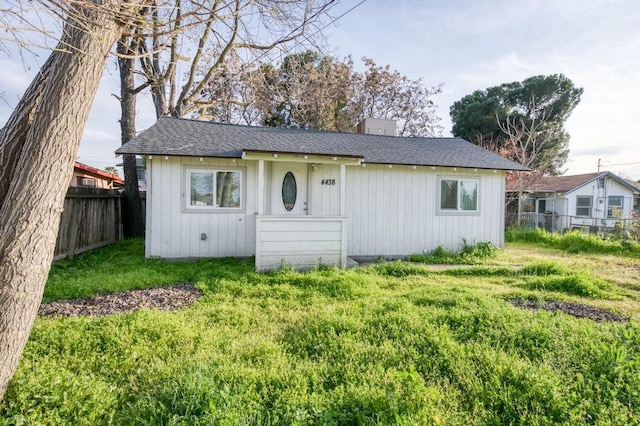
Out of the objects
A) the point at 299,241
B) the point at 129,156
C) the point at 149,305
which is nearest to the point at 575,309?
the point at 299,241

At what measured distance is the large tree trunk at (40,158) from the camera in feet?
7.55

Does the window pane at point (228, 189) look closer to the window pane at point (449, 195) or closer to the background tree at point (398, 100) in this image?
the window pane at point (449, 195)

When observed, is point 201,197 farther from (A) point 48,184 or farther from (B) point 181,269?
(A) point 48,184

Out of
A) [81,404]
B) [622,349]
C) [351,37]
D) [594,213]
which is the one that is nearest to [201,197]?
[351,37]

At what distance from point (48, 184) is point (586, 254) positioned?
41.0ft

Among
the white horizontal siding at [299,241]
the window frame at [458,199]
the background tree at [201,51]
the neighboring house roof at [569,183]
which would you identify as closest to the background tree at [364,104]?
the background tree at [201,51]

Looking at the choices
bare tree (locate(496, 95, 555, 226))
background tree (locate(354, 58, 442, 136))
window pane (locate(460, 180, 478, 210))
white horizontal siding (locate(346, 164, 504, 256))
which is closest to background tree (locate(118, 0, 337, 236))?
white horizontal siding (locate(346, 164, 504, 256))

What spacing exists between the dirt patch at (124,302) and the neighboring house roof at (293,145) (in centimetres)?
323

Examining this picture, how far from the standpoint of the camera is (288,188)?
27.5ft

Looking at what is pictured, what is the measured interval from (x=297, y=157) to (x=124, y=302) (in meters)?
4.11

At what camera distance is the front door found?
27.2 feet

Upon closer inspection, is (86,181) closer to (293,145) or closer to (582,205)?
(293,145)

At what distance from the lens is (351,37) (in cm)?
668

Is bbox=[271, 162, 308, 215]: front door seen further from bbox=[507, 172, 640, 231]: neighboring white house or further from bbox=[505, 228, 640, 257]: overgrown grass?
bbox=[507, 172, 640, 231]: neighboring white house
